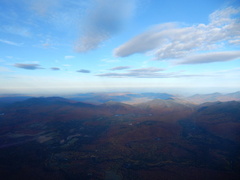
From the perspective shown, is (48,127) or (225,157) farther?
(48,127)

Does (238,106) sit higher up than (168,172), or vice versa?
(238,106)

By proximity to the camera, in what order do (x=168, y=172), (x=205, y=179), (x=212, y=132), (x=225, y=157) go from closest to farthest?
(x=205, y=179)
(x=168, y=172)
(x=225, y=157)
(x=212, y=132)

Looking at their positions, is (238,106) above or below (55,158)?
above

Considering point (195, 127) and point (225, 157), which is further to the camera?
point (195, 127)

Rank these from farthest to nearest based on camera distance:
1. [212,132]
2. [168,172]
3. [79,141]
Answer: [212,132], [79,141], [168,172]

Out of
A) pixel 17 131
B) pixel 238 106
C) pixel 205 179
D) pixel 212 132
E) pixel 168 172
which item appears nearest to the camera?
pixel 205 179

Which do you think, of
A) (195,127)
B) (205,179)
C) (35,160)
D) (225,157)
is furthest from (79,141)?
(195,127)

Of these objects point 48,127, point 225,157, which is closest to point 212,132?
point 225,157

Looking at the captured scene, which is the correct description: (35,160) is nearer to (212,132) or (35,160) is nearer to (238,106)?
(212,132)

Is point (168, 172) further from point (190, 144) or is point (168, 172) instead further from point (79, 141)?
point (79, 141)
